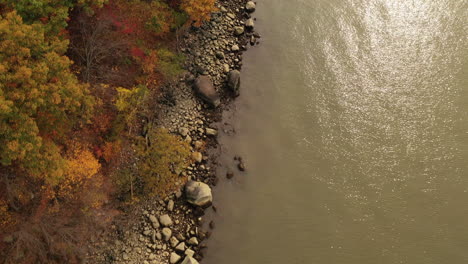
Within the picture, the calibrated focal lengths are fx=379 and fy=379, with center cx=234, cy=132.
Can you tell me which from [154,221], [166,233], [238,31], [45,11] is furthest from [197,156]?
[45,11]

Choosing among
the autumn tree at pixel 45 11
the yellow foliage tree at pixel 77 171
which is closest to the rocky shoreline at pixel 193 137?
the yellow foliage tree at pixel 77 171

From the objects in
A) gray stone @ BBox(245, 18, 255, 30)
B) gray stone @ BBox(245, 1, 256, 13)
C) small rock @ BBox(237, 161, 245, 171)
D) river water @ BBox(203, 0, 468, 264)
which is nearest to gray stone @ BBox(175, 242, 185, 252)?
river water @ BBox(203, 0, 468, 264)

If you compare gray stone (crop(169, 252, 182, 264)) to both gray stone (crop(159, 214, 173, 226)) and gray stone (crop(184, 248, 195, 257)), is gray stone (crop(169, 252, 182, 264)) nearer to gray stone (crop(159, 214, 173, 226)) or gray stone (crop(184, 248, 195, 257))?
gray stone (crop(184, 248, 195, 257))

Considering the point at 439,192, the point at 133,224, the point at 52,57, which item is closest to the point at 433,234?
the point at 439,192

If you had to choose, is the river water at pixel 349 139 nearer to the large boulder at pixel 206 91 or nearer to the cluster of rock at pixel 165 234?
the cluster of rock at pixel 165 234

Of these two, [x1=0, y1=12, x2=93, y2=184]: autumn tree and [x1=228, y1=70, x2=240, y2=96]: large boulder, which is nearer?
[x1=0, y1=12, x2=93, y2=184]: autumn tree

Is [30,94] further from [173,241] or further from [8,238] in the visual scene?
[173,241]
